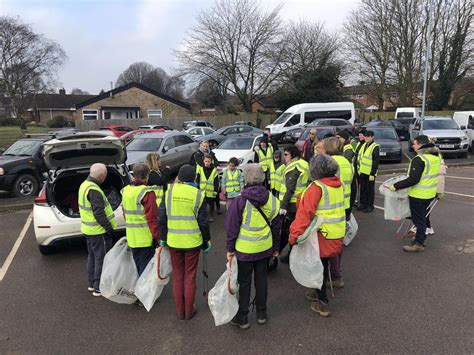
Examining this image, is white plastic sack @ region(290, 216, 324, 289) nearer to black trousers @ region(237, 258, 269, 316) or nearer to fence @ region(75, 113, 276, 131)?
black trousers @ region(237, 258, 269, 316)

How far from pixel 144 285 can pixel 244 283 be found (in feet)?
3.62

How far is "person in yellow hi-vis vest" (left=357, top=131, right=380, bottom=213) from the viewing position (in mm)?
7398

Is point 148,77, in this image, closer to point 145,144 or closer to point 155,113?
point 155,113

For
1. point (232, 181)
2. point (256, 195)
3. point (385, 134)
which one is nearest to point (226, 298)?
point (256, 195)

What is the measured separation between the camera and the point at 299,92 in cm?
3809

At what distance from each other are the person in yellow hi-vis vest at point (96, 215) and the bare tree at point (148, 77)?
248ft

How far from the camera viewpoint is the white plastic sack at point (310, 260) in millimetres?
3588

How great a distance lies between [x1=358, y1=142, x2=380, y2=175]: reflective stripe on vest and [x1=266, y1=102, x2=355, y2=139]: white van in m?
15.5

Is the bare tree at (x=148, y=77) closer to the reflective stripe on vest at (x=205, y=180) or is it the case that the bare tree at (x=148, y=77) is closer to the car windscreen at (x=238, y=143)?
the car windscreen at (x=238, y=143)

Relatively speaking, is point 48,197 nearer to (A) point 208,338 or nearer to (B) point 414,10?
(A) point 208,338

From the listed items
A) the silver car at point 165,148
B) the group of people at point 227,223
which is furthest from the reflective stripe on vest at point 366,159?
the silver car at point 165,148

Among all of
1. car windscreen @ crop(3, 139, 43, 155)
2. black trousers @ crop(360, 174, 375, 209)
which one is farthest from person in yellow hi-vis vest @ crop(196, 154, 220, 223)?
car windscreen @ crop(3, 139, 43, 155)

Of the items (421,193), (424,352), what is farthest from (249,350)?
(421,193)

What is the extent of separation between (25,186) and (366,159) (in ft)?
29.6
